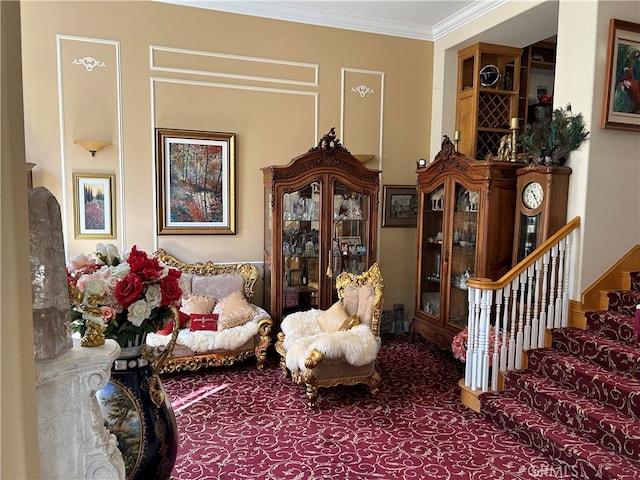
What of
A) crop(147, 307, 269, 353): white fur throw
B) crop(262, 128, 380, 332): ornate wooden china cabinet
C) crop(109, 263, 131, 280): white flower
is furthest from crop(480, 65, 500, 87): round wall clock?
crop(109, 263, 131, 280): white flower

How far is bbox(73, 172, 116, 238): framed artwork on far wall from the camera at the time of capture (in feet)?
14.3

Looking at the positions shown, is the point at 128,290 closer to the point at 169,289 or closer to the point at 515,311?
the point at 169,289

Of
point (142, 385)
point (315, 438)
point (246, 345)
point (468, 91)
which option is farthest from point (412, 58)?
point (142, 385)

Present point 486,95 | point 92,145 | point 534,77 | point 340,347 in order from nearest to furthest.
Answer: point 340,347
point 92,145
point 486,95
point 534,77

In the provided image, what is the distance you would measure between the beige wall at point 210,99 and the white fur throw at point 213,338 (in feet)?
3.13

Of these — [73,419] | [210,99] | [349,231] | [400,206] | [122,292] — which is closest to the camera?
[73,419]

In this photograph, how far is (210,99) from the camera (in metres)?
4.71

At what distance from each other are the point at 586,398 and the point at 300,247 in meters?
2.79

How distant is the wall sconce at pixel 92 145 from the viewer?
423cm

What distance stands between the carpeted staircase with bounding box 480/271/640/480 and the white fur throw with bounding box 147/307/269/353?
6.81 ft

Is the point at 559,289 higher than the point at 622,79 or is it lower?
lower

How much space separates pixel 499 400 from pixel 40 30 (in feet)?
16.3

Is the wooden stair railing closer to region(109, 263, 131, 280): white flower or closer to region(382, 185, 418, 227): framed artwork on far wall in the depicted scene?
region(382, 185, 418, 227): framed artwork on far wall

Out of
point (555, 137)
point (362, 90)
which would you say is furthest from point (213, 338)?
point (555, 137)
